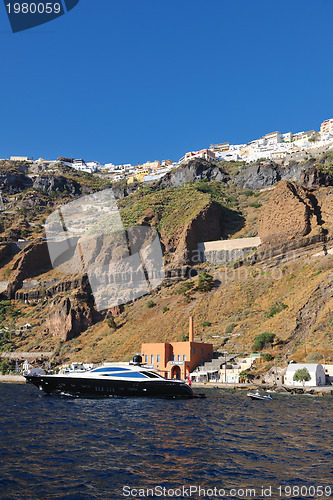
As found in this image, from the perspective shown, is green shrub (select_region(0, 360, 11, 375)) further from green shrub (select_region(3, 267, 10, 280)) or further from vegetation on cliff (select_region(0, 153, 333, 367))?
green shrub (select_region(3, 267, 10, 280))

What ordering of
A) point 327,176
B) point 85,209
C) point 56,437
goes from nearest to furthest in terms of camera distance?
point 56,437 → point 327,176 → point 85,209

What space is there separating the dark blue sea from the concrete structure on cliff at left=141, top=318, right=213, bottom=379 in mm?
32024

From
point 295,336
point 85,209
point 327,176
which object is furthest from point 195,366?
point 85,209

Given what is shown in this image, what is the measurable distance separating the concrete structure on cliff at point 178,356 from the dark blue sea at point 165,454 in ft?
105

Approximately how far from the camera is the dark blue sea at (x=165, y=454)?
1442cm

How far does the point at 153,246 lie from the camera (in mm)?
100250

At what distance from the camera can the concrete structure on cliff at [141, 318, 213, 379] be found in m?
66.4

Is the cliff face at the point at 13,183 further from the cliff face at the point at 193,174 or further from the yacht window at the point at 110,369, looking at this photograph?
the yacht window at the point at 110,369

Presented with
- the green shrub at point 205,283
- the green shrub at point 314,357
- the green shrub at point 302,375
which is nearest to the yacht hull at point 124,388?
the green shrub at point 302,375

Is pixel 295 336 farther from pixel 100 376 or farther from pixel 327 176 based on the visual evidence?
pixel 327 176

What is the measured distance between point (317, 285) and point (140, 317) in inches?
1280

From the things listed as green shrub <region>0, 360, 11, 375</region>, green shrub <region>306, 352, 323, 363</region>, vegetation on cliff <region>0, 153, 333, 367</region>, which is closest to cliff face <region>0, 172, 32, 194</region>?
vegetation on cliff <region>0, 153, 333, 367</region>

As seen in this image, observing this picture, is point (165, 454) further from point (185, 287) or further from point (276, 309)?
point (185, 287)

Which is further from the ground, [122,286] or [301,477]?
[122,286]
